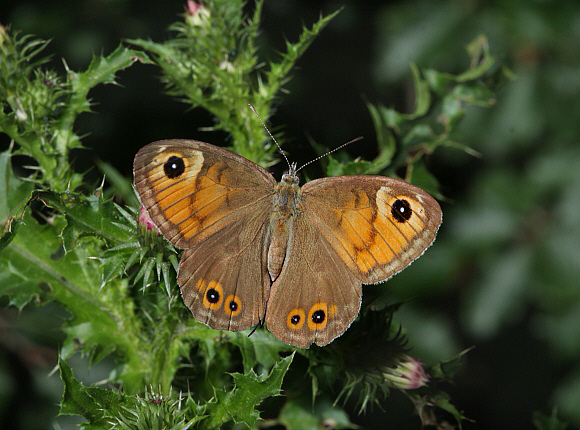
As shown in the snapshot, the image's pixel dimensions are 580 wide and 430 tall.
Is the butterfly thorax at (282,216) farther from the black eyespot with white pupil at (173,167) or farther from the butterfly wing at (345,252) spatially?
the black eyespot with white pupil at (173,167)

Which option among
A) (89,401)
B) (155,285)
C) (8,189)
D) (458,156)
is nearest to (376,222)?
(155,285)

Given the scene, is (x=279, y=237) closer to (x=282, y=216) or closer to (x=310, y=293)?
(x=282, y=216)

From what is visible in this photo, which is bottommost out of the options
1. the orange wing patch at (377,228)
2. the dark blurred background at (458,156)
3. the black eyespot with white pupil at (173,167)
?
the dark blurred background at (458,156)

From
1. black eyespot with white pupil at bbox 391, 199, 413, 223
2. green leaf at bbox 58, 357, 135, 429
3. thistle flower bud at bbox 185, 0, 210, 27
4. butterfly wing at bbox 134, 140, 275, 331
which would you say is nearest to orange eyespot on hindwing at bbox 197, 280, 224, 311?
butterfly wing at bbox 134, 140, 275, 331

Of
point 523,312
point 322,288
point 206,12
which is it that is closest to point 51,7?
point 206,12

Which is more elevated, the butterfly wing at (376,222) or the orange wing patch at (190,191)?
the orange wing patch at (190,191)

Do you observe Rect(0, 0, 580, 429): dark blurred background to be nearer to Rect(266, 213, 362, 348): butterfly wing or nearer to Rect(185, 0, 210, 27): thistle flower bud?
Rect(185, 0, 210, 27): thistle flower bud

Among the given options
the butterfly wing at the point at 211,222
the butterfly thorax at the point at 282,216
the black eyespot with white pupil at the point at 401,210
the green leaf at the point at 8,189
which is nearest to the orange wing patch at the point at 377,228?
the black eyespot with white pupil at the point at 401,210

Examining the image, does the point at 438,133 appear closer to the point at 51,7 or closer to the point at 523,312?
the point at 523,312
